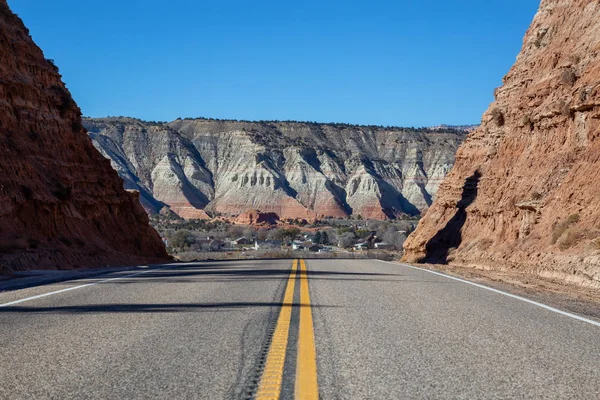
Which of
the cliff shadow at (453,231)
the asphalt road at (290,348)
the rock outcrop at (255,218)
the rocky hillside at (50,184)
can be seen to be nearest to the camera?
the asphalt road at (290,348)

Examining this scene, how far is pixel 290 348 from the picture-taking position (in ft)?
19.9

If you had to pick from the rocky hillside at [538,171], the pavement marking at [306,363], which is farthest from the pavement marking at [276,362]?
the rocky hillside at [538,171]

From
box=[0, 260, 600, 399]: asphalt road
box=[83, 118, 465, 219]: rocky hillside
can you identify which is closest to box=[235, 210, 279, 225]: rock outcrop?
box=[83, 118, 465, 219]: rocky hillside

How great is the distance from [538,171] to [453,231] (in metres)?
9.01

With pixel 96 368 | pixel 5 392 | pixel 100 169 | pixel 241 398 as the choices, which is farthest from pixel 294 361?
pixel 100 169

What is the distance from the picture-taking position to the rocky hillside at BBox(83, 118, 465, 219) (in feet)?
389

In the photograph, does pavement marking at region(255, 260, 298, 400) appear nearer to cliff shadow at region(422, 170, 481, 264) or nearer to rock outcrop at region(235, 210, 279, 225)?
cliff shadow at region(422, 170, 481, 264)

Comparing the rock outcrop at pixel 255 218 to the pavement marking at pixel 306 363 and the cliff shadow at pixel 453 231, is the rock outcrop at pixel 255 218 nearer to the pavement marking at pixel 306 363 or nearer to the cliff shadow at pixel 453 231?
the cliff shadow at pixel 453 231

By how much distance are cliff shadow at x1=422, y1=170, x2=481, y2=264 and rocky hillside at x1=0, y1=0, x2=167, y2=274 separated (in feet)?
52.1

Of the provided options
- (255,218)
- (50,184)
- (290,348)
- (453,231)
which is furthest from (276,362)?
(255,218)

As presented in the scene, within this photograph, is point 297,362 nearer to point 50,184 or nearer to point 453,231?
point 50,184

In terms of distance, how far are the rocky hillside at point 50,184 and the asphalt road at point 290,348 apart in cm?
1439

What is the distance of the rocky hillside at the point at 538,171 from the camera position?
70.5 ft

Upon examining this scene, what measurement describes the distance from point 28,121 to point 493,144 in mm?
24900
